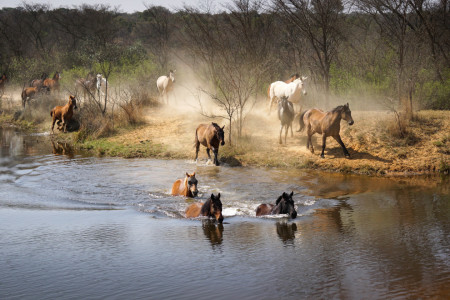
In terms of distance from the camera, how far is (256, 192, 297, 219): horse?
948 cm

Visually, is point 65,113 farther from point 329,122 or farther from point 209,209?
point 209,209


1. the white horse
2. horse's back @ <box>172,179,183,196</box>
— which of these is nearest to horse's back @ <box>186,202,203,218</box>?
horse's back @ <box>172,179,183,196</box>

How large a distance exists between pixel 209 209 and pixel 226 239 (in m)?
1.09

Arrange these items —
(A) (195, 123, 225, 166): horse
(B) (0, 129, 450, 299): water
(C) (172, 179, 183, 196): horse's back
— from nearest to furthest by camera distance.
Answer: (B) (0, 129, 450, 299): water, (C) (172, 179, 183, 196): horse's back, (A) (195, 123, 225, 166): horse

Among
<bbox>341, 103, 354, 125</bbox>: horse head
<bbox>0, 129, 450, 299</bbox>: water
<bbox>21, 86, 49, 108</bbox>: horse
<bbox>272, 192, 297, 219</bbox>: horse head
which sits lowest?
<bbox>0, 129, 450, 299</bbox>: water

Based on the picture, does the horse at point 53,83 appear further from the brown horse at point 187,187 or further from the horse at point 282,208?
the horse at point 282,208

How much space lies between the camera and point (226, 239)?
8469 mm

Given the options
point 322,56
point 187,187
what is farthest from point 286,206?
point 322,56

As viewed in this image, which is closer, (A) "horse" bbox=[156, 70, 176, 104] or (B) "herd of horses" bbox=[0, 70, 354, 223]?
(B) "herd of horses" bbox=[0, 70, 354, 223]

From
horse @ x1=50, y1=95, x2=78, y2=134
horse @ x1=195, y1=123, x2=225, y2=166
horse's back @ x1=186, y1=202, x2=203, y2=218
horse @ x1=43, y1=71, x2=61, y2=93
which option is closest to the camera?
horse's back @ x1=186, y1=202, x2=203, y2=218

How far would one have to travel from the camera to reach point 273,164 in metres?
15.1

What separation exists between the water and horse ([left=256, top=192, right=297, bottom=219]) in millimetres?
131

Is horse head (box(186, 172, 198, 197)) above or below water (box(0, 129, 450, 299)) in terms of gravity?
above

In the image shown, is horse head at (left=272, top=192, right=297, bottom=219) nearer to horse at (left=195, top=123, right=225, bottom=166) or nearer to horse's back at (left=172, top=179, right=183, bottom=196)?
horse's back at (left=172, top=179, right=183, bottom=196)
